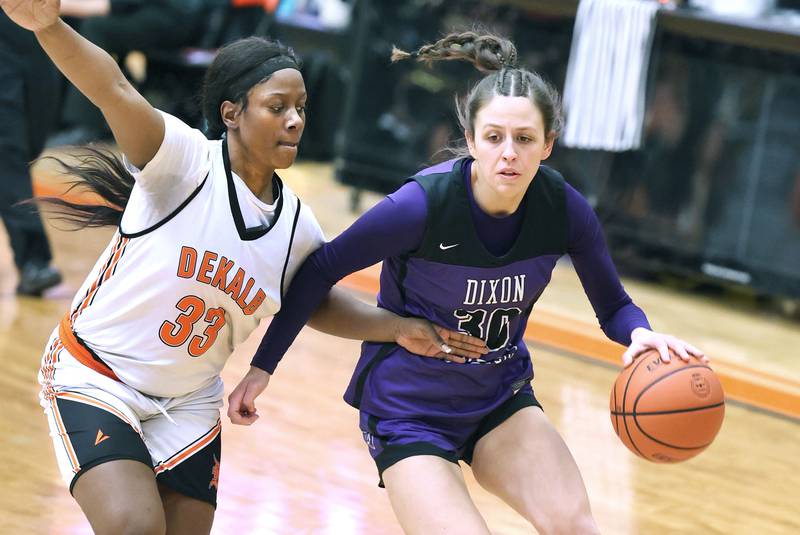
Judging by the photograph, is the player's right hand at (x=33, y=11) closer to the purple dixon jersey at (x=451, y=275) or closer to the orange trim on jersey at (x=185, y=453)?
the purple dixon jersey at (x=451, y=275)

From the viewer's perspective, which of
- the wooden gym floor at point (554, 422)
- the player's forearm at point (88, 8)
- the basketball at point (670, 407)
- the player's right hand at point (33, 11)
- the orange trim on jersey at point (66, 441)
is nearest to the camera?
the player's right hand at point (33, 11)

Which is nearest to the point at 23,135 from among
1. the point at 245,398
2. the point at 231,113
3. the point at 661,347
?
the point at 231,113

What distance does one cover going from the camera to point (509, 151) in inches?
114

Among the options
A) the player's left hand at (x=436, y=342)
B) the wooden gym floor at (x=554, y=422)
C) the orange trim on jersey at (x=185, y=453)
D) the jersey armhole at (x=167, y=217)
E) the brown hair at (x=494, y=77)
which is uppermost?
the brown hair at (x=494, y=77)

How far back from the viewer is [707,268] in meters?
6.90

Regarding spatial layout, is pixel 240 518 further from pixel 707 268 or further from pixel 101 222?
pixel 707 268

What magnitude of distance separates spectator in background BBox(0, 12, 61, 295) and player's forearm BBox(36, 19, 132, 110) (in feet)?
10.5

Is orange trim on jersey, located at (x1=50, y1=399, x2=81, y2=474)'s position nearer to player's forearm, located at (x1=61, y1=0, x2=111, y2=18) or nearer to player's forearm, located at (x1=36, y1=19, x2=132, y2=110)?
player's forearm, located at (x1=36, y1=19, x2=132, y2=110)

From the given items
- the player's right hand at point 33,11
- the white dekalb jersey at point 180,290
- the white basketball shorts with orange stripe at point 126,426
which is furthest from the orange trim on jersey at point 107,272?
the player's right hand at point 33,11

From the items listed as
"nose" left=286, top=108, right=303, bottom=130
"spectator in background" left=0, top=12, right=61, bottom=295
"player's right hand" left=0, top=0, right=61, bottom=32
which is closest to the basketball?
"nose" left=286, top=108, right=303, bottom=130

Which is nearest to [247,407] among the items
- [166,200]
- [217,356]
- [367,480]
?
[217,356]

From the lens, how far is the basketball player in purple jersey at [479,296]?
296cm

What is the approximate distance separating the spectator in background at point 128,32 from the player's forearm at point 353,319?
16.7ft

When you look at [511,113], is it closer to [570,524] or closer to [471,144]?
[471,144]
